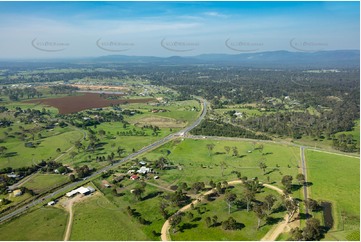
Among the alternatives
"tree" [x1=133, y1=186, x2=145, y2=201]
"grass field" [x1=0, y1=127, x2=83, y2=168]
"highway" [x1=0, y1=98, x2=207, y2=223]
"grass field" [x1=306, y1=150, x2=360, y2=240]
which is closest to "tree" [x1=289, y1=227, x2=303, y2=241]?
"grass field" [x1=306, y1=150, x2=360, y2=240]

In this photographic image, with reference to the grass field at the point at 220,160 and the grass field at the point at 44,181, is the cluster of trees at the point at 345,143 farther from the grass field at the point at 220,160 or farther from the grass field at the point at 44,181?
the grass field at the point at 44,181

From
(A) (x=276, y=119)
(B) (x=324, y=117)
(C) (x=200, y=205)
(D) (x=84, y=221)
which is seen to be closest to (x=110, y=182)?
(D) (x=84, y=221)

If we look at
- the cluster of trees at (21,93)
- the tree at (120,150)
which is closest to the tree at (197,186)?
the tree at (120,150)

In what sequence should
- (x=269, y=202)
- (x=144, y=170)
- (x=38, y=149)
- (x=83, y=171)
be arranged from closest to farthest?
(x=269, y=202) → (x=83, y=171) → (x=144, y=170) → (x=38, y=149)

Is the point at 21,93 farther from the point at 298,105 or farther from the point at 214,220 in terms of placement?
the point at 214,220

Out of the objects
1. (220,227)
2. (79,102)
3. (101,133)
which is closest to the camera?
(220,227)

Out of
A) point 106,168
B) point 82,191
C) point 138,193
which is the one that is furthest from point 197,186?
point 106,168

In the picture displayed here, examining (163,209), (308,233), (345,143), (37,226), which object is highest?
(345,143)

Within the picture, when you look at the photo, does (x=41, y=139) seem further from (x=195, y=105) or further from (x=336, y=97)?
(x=336, y=97)
